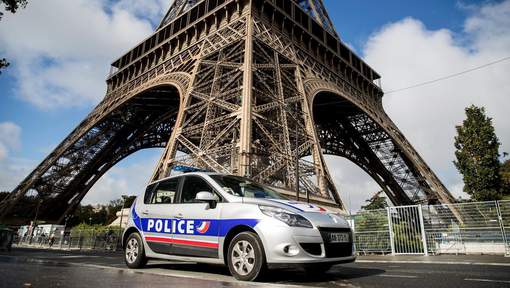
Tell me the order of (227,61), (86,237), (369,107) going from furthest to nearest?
(369,107) → (86,237) → (227,61)

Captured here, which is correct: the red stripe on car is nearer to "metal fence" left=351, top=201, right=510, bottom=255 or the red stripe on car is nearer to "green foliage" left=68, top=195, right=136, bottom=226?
"metal fence" left=351, top=201, right=510, bottom=255

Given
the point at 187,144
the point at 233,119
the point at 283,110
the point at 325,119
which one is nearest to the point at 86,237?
the point at 187,144

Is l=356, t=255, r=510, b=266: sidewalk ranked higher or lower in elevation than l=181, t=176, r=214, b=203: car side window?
lower

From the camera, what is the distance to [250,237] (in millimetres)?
3959

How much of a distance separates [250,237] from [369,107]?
30980 mm

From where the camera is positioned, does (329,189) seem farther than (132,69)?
No

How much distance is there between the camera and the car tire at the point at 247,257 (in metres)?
3.80

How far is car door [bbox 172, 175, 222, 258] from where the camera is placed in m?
4.40

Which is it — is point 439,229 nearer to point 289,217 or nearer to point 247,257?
point 289,217

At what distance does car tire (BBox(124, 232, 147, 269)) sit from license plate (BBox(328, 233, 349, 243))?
3.20 meters

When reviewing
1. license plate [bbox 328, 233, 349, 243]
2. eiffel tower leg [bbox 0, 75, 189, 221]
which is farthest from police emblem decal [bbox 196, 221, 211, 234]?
eiffel tower leg [bbox 0, 75, 189, 221]

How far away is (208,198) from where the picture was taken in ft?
14.2

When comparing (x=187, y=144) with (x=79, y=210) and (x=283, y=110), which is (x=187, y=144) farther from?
(x=79, y=210)

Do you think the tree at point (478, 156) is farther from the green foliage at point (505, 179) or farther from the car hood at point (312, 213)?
the car hood at point (312, 213)
